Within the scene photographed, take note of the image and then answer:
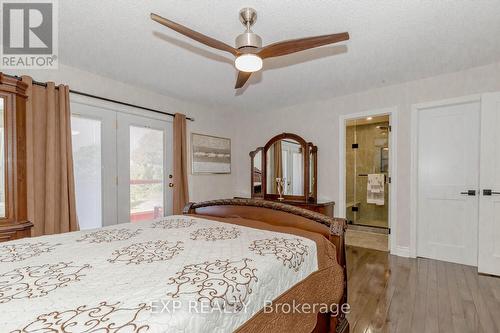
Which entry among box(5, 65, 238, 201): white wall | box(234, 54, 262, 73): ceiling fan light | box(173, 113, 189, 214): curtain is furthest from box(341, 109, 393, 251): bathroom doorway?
box(234, 54, 262, 73): ceiling fan light

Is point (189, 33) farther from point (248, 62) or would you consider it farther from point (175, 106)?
point (175, 106)

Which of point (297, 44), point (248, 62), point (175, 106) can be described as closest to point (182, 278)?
point (248, 62)

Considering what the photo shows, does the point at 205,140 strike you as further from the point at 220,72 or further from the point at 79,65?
the point at 79,65

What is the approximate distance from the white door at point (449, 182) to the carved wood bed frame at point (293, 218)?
222 centimetres

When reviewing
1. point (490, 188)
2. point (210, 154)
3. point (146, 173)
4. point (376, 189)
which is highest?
point (210, 154)

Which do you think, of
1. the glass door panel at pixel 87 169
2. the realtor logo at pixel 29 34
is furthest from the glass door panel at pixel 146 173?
the realtor logo at pixel 29 34

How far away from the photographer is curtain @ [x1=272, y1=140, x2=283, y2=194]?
14.0ft

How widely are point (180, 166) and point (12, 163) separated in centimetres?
191

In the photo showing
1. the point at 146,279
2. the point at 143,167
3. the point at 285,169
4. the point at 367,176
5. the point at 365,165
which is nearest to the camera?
the point at 146,279

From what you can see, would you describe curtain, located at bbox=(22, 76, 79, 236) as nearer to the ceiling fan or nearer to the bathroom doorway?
the ceiling fan

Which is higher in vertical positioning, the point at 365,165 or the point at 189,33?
the point at 189,33

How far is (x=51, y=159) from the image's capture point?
7.93 ft

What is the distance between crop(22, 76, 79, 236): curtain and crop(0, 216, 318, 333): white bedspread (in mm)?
1152

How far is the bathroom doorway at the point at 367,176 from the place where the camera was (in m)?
4.77
